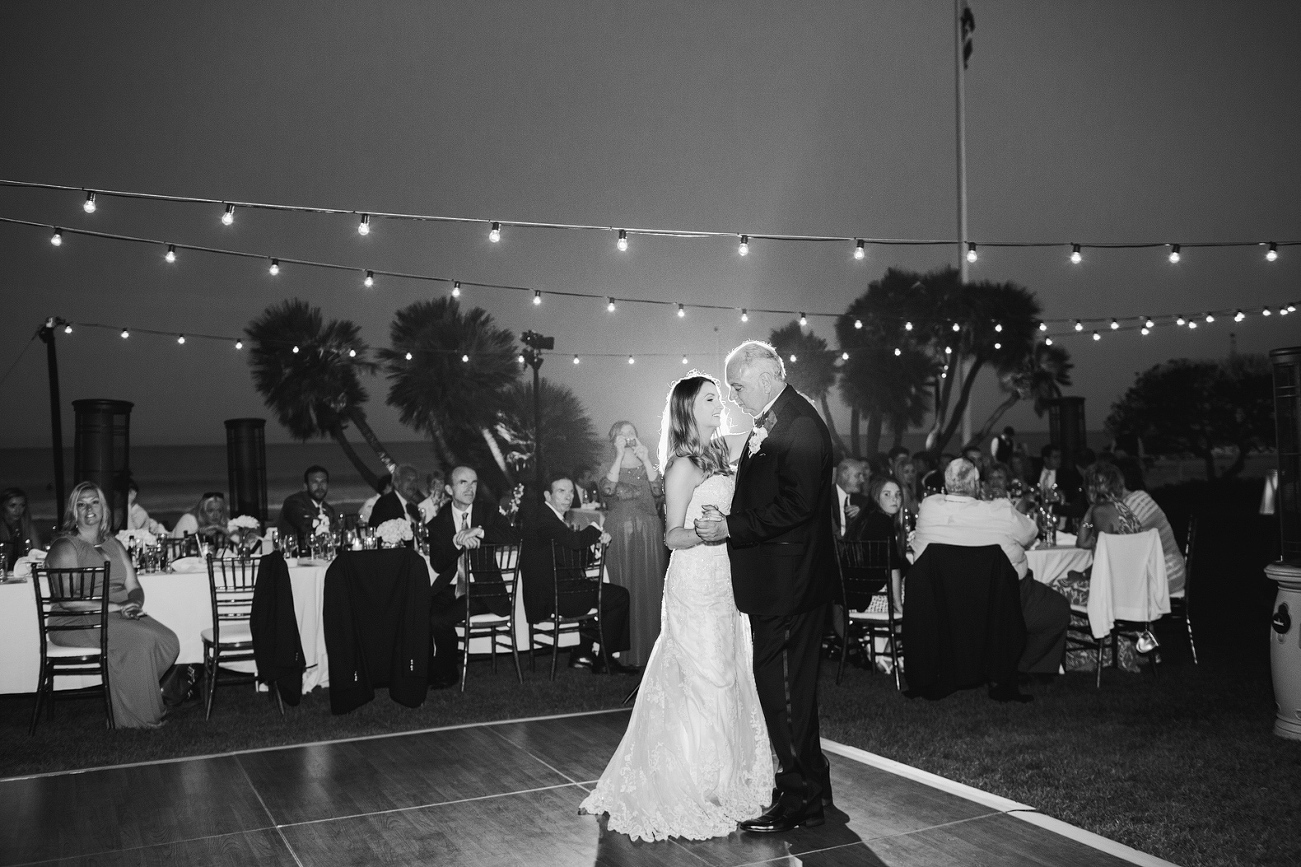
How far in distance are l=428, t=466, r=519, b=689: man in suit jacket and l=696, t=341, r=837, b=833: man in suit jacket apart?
3321mm

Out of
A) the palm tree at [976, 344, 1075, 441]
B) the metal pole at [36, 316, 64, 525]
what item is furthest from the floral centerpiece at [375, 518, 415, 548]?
the palm tree at [976, 344, 1075, 441]

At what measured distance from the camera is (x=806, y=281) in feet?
55.5

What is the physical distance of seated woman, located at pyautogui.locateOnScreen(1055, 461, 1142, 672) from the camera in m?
6.50

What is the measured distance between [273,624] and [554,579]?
1.79 m

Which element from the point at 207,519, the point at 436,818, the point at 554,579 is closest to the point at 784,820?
the point at 436,818

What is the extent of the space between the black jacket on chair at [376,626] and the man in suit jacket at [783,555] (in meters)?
2.91

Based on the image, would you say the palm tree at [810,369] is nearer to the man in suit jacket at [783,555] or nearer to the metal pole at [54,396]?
the metal pole at [54,396]

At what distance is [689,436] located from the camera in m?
3.70

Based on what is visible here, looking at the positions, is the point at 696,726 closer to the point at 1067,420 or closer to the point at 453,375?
the point at 1067,420

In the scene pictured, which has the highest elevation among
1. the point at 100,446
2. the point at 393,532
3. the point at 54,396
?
the point at 54,396

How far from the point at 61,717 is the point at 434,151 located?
13.6 meters

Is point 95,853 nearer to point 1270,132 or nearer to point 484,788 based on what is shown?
point 484,788

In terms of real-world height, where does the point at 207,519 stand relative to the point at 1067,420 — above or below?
below

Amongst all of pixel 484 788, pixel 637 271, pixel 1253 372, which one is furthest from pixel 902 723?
pixel 1253 372
